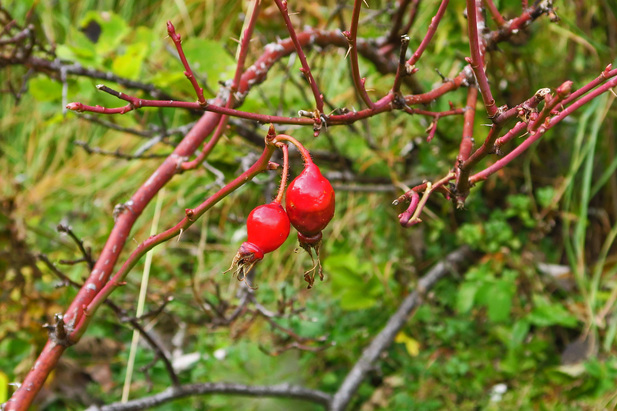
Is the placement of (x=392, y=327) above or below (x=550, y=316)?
above

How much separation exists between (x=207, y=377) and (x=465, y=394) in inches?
28.1

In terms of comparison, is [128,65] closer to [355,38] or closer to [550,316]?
[355,38]

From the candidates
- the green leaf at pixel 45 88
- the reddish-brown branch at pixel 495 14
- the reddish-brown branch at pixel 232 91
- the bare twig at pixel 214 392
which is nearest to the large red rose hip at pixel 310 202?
the reddish-brown branch at pixel 232 91

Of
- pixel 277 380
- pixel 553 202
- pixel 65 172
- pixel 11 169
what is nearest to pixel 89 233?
pixel 65 172

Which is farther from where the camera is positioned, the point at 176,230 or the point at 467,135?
the point at 467,135

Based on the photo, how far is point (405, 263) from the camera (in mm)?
1689

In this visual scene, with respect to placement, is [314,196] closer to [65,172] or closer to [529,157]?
[529,157]

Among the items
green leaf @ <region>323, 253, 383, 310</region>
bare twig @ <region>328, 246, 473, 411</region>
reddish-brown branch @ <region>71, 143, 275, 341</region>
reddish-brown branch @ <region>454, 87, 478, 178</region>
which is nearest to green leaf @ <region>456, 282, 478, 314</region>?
bare twig @ <region>328, 246, 473, 411</region>

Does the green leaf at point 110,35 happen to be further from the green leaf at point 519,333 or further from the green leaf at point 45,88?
the green leaf at point 519,333

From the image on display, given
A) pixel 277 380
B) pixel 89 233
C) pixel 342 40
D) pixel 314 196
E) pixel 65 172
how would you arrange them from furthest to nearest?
1. pixel 65 172
2. pixel 89 233
3. pixel 277 380
4. pixel 342 40
5. pixel 314 196

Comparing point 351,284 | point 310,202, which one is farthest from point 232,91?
point 351,284

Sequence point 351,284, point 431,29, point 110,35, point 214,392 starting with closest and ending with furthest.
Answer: point 431,29
point 214,392
point 110,35
point 351,284

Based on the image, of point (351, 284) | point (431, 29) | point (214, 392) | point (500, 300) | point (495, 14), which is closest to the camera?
point (431, 29)

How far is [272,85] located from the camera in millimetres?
1985
